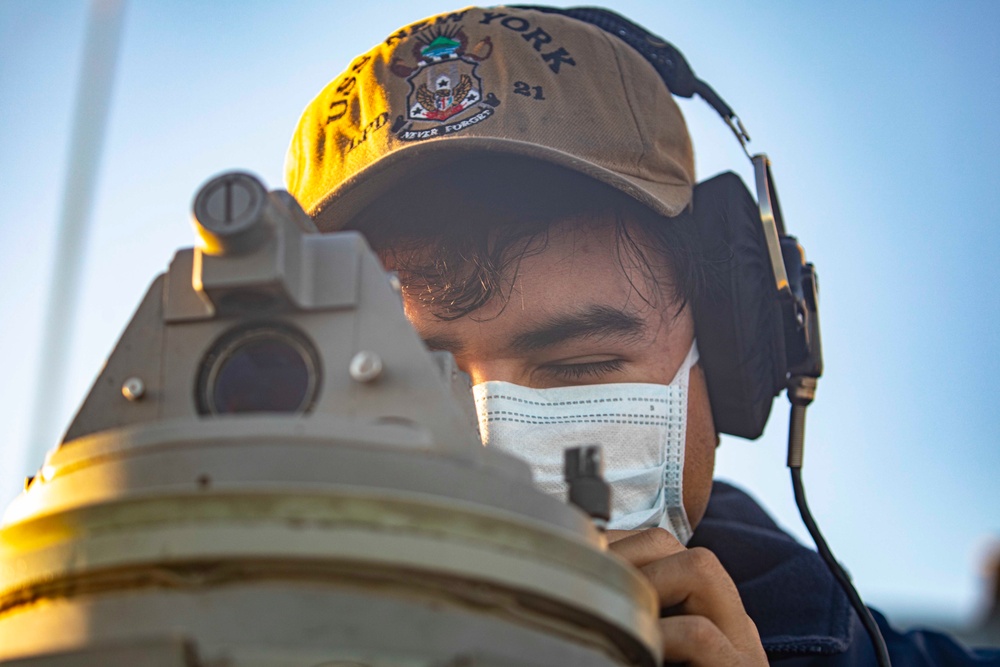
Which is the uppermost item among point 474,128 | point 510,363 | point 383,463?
point 474,128


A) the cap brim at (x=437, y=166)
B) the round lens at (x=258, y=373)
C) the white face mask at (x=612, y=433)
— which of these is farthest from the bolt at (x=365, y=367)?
the cap brim at (x=437, y=166)

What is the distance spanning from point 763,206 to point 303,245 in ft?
4.24

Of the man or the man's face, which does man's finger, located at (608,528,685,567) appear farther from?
the man's face

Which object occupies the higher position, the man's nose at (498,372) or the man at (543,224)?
the man at (543,224)

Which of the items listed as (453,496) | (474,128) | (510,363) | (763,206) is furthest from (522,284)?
(453,496)

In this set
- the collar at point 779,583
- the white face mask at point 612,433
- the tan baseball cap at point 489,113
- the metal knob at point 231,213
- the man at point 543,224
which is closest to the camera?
the metal knob at point 231,213

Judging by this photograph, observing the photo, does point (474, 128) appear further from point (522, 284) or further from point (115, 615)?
point (115, 615)

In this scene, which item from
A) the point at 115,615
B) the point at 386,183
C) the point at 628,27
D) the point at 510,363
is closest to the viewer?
the point at 115,615

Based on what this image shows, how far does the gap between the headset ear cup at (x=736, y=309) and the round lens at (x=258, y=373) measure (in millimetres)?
1331

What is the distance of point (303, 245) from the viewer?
1004 mm

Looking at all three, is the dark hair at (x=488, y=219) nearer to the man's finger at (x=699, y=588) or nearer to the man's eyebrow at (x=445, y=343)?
the man's eyebrow at (x=445, y=343)

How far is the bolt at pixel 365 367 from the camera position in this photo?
37.2 inches

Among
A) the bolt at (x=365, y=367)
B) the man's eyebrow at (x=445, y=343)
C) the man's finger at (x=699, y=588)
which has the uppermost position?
the man's eyebrow at (x=445, y=343)

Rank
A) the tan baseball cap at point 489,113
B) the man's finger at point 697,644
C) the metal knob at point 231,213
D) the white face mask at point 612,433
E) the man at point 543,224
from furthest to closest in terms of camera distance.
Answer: the tan baseball cap at point 489,113, the man at point 543,224, the white face mask at point 612,433, the man's finger at point 697,644, the metal knob at point 231,213
